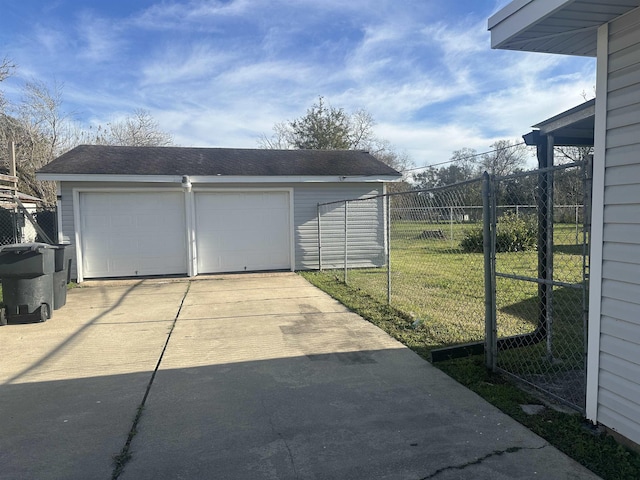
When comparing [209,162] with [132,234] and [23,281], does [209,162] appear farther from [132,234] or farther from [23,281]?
[23,281]

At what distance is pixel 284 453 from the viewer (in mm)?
2750

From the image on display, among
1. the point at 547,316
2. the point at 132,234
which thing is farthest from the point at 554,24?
the point at 132,234

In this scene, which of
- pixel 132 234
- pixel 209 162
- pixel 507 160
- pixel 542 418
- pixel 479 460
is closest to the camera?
pixel 479 460

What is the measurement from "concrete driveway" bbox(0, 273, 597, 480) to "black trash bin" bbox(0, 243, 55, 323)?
14.4 inches

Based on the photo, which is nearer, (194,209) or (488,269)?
(488,269)

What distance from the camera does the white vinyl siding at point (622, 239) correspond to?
2.58 metres

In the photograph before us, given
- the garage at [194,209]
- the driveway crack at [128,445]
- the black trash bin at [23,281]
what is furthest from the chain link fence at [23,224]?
the driveway crack at [128,445]

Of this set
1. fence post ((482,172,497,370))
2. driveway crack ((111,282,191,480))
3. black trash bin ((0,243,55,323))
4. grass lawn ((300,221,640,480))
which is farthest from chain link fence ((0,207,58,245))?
fence post ((482,172,497,370))

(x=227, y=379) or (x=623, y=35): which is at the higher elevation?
(x=623, y=35)

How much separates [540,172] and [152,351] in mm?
4257

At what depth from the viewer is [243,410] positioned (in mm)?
3355

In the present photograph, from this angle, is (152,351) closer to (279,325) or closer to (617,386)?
(279,325)

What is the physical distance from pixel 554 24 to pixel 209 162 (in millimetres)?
9861

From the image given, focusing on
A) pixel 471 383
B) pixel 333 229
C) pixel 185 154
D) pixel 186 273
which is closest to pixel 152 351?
pixel 471 383
